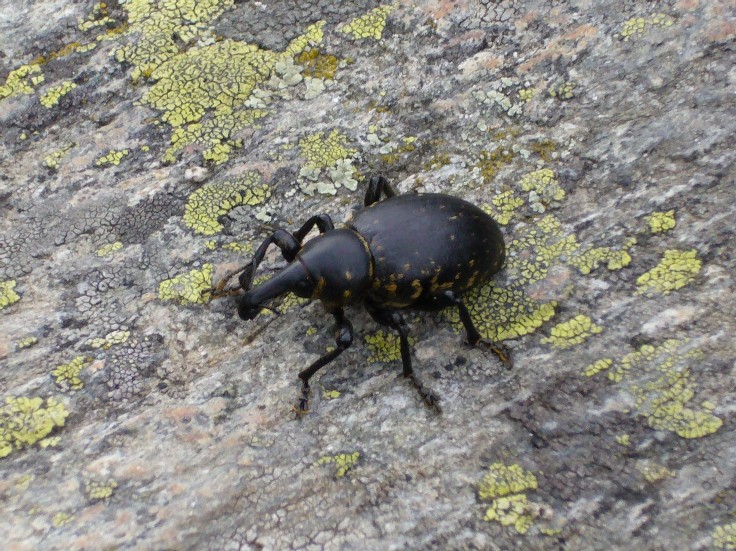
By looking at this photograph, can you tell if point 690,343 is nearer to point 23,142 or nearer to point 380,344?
point 380,344

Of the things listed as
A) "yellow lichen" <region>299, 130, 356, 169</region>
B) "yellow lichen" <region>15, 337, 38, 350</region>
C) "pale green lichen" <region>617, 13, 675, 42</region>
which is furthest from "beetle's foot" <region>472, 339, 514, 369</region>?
"yellow lichen" <region>15, 337, 38, 350</region>

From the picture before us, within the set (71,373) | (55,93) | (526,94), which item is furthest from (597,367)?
(55,93)

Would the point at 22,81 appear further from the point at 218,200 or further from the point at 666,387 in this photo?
the point at 666,387

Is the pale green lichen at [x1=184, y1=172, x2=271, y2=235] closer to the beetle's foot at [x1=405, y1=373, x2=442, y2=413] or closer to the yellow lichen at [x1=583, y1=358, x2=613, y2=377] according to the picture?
the beetle's foot at [x1=405, y1=373, x2=442, y2=413]

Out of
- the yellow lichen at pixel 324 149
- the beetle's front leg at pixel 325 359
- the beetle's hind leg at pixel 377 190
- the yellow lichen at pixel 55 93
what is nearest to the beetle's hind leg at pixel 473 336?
the beetle's front leg at pixel 325 359

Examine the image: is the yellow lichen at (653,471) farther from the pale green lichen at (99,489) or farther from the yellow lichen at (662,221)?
the pale green lichen at (99,489)

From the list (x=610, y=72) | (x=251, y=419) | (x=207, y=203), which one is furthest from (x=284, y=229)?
(x=610, y=72)
